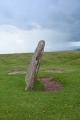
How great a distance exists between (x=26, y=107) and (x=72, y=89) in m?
8.35

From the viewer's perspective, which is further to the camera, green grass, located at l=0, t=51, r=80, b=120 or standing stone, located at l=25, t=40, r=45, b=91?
standing stone, located at l=25, t=40, r=45, b=91

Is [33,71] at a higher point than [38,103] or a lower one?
higher

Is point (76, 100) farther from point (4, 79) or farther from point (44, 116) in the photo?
A: point (4, 79)

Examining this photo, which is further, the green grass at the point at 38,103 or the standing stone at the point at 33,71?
the standing stone at the point at 33,71

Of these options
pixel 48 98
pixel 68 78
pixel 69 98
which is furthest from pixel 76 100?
pixel 68 78

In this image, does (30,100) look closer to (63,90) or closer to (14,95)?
(14,95)

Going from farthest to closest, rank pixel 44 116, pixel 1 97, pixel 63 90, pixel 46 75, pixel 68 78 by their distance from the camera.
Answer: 1. pixel 46 75
2. pixel 68 78
3. pixel 63 90
4. pixel 1 97
5. pixel 44 116

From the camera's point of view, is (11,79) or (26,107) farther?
(11,79)

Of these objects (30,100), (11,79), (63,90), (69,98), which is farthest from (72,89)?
(11,79)

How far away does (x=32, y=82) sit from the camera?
29609 mm

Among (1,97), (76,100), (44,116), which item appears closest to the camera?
(44,116)

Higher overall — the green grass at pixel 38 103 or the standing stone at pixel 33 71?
the standing stone at pixel 33 71

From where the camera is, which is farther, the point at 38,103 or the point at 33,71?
the point at 33,71

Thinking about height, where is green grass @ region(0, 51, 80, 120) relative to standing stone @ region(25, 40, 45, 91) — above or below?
below
